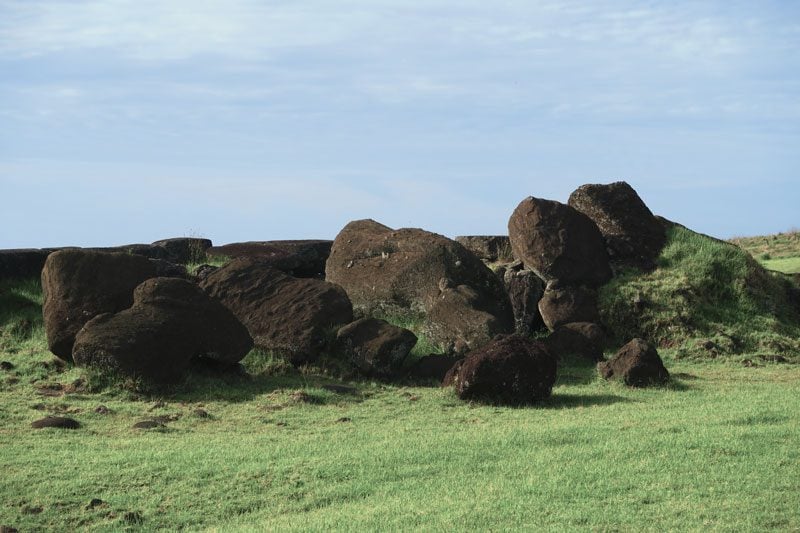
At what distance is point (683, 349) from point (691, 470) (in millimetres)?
8852

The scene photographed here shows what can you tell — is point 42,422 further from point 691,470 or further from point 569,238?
point 569,238

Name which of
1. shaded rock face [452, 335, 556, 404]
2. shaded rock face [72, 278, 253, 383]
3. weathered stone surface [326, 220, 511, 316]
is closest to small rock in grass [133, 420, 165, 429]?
shaded rock face [72, 278, 253, 383]

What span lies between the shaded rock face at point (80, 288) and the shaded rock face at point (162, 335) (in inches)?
29.5

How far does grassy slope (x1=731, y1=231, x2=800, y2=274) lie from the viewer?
28.8m

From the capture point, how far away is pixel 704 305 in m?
19.1

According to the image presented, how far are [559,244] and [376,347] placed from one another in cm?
580

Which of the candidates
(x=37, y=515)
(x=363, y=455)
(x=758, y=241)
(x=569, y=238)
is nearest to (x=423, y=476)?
(x=363, y=455)

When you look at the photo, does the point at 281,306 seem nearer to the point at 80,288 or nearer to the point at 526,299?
the point at 80,288

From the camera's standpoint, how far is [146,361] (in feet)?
46.2

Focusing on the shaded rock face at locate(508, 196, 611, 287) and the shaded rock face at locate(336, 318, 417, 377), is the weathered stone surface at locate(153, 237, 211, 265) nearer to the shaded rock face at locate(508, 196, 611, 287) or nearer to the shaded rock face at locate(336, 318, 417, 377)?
the shaded rock face at locate(508, 196, 611, 287)

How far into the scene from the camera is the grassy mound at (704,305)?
18016 millimetres

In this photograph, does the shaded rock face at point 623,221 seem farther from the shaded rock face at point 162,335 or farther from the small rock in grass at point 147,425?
the small rock in grass at point 147,425

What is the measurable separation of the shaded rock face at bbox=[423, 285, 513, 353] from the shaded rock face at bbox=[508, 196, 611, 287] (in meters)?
2.58

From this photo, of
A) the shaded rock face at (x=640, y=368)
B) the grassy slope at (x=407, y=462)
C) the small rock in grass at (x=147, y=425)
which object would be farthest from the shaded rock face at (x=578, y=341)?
the small rock in grass at (x=147, y=425)
